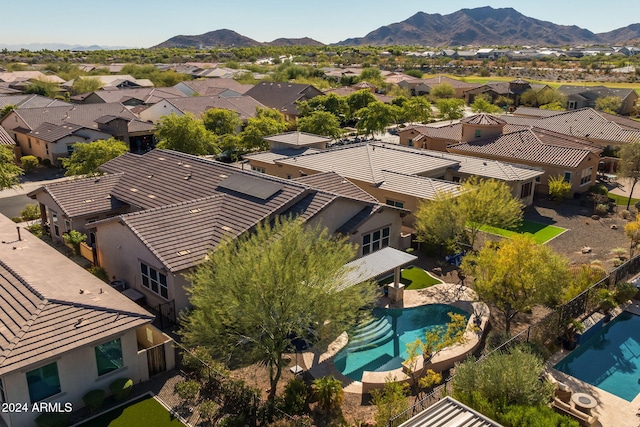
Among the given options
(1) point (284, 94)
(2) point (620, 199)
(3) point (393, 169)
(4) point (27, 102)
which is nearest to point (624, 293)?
(3) point (393, 169)

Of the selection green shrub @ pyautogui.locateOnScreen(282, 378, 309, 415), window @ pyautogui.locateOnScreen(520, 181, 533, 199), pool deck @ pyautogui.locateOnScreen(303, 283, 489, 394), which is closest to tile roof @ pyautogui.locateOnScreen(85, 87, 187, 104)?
window @ pyautogui.locateOnScreen(520, 181, 533, 199)

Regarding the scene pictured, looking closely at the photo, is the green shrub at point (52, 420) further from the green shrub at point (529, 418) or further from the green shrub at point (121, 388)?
the green shrub at point (529, 418)

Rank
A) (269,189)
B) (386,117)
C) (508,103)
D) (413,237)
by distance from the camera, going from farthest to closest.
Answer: (508,103) → (386,117) → (413,237) → (269,189)

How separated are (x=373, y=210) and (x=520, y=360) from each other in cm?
1401

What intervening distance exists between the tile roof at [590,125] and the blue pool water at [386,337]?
4123 cm

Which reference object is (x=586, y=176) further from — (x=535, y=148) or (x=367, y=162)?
(x=367, y=162)

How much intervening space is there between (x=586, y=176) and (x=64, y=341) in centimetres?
4742

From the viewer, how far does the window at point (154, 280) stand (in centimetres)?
2466

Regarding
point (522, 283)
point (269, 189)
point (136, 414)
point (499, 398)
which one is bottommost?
point (136, 414)

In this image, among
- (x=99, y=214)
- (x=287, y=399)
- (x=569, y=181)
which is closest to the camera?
(x=287, y=399)

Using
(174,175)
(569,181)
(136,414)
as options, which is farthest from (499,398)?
(569,181)

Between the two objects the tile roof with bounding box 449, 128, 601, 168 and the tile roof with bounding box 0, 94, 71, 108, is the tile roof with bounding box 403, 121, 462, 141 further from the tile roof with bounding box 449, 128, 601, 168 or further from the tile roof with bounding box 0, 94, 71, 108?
the tile roof with bounding box 0, 94, 71, 108

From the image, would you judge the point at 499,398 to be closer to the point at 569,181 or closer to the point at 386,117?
the point at 569,181

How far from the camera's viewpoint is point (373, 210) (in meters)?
29.7
